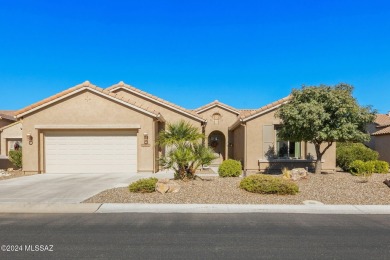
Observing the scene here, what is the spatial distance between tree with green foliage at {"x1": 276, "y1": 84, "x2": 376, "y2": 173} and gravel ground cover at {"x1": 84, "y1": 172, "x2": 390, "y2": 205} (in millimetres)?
Result: 2611

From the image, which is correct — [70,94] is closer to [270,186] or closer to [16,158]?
[16,158]

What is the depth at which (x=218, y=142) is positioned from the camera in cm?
2528

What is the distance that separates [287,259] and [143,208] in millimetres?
4531

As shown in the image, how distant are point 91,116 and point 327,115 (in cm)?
1210

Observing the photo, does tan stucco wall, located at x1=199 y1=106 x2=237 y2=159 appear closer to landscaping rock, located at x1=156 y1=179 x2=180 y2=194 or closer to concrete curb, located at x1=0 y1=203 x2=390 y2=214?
landscaping rock, located at x1=156 y1=179 x2=180 y2=194

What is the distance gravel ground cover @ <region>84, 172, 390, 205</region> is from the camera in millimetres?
8877

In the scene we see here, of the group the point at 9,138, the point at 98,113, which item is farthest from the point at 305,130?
the point at 9,138

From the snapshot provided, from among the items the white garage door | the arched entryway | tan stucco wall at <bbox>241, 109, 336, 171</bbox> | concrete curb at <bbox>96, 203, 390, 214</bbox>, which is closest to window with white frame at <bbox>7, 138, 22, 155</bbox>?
the white garage door

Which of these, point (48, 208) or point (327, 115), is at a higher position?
point (327, 115)

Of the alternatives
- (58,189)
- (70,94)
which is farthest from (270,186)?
(70,94)

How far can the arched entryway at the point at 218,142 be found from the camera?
25.1m

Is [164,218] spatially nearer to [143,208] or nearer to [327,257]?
[143,208]

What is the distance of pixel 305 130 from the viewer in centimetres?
1320

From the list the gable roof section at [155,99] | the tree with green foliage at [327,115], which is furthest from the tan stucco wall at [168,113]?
the tree with green foliage at [327,115]
